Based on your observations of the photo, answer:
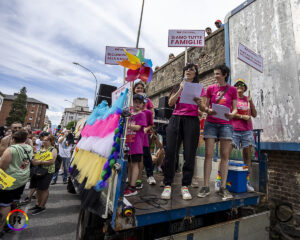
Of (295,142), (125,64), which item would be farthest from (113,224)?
(295,142)

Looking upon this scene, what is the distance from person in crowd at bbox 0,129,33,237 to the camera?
2953mm

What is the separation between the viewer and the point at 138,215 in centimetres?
167

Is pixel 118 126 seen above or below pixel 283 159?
above

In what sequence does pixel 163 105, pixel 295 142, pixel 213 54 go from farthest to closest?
1. pixel 213 54
2. pixel 163 105
3. pixel 295 142

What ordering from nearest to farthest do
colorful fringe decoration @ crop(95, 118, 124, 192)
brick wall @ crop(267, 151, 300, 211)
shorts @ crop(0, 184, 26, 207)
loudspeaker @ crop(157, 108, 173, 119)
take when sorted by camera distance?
colorful fringe decoration @ crop(95, 118, 124, 192) < shorts @ crop(0, 184, 26, 207) < brick wall @ crop(267, 151, 300, 211) < loudspeaker @ crop(157, 108, 173, 119)

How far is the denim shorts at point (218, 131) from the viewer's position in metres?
2.59

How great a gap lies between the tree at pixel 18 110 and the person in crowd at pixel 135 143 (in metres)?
59.4

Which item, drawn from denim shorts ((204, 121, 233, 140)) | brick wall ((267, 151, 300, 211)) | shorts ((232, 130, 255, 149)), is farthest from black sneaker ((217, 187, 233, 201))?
brick wall ((267, 151, 300, 211))

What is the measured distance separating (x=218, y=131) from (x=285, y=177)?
2690 mm

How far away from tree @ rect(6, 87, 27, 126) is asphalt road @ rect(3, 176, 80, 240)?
185 ft

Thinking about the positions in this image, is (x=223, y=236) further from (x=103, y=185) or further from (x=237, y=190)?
(x=103, y=185)

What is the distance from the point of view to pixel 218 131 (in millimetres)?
2676

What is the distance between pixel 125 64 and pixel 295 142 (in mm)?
4054

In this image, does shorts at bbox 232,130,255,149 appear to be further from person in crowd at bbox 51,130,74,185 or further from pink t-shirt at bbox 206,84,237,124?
person in crowd at bbox 51,130,74,185
